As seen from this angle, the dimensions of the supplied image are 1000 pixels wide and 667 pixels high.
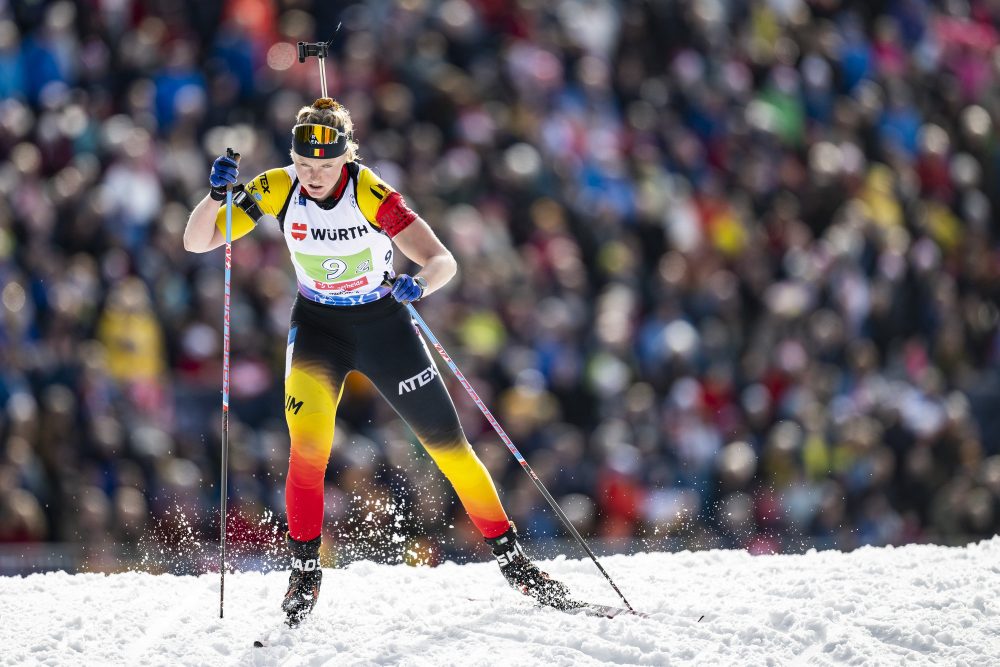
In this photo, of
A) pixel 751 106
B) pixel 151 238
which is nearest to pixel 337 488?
pixel 151 238

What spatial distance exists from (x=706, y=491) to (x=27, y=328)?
14.9 ft

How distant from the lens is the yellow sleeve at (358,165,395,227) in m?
5.97

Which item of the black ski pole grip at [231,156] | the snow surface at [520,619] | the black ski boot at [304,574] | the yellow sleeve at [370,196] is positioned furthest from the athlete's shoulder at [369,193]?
the snow surface at [520,619]

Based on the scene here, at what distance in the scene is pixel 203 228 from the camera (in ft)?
20.1

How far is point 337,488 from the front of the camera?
8.47m

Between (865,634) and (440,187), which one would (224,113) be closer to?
(440,187)

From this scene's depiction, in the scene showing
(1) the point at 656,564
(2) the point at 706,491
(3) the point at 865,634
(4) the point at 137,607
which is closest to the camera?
(3) the point at 865,634

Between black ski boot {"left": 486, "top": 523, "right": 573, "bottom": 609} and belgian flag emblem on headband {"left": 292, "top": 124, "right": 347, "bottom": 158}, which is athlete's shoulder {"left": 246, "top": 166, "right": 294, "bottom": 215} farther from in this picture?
black ski boot {"left": 486, "top": 523, "right": 573, "bottom": 609}

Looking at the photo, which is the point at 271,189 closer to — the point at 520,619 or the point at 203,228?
the point at 203,228

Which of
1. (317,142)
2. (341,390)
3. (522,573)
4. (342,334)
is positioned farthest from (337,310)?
(522,573)

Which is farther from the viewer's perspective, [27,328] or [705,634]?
[27,328]

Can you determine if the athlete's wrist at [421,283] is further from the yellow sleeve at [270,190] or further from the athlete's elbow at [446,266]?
the yellow sleeve at [270,190]

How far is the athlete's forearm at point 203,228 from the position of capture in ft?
20.0

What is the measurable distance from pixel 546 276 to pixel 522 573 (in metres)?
3.82
